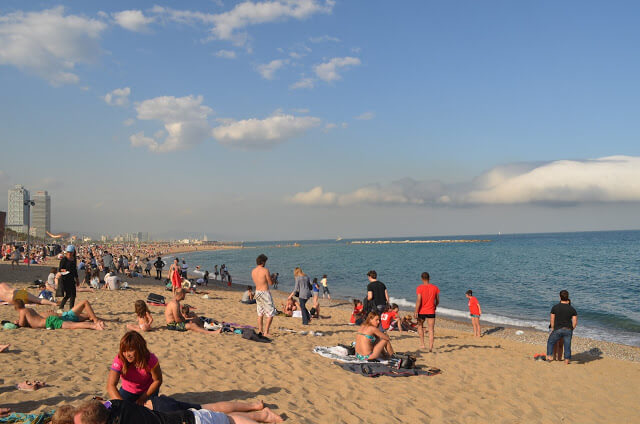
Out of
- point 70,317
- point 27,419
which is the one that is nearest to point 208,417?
point 27,419

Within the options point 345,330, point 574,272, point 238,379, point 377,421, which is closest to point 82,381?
point 238,379

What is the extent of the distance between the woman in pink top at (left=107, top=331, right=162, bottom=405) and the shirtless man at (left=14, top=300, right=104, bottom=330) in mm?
5107

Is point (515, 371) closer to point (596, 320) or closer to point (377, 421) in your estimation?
point (377, 421)

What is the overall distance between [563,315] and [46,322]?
11161mm

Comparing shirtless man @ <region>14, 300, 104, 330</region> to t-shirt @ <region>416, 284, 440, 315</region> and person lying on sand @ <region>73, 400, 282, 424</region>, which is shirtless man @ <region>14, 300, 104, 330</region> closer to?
person lying on sand @ <region>73, 400, 282, 424</region>

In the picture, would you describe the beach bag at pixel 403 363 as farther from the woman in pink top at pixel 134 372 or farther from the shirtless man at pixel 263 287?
the woman in pink top at pixel 134 372

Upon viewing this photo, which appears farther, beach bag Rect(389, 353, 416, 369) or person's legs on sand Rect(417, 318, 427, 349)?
person's legs on sand Rect(417, 318, 427, 349)

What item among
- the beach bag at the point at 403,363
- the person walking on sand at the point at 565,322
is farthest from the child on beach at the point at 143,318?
the person walking on sand at the point at 565,322

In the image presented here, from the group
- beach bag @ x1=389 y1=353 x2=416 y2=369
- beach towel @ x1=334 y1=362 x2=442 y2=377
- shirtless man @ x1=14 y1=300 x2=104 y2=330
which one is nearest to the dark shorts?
beach towel @ x1=334 y1=362 x2=442 y2=377

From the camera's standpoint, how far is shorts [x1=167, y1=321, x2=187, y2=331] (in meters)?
9.20

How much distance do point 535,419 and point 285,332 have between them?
6217 millimetres

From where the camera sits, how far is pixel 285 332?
10.5m

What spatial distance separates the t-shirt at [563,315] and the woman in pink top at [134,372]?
830 centimetres

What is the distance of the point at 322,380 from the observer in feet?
20.9
